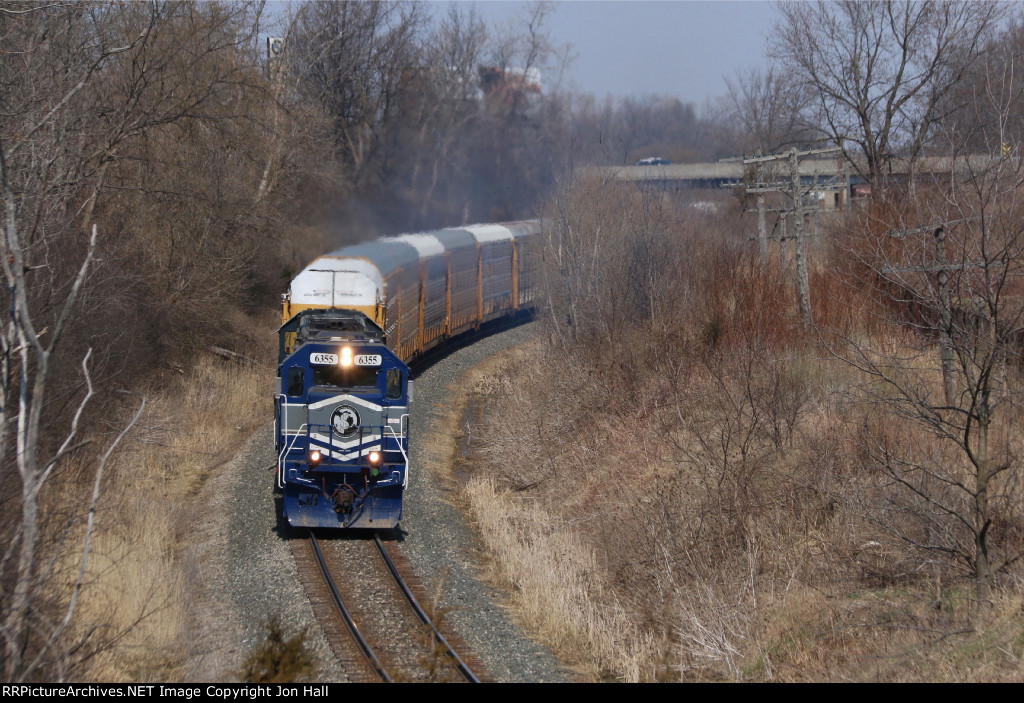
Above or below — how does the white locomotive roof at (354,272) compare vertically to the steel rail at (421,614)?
above

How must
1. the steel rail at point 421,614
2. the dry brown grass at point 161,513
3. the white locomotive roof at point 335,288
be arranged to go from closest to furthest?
the dry brown grass at point 161,513 → the steel rail at point 421,614 → the white locomotive roof at point 335,288

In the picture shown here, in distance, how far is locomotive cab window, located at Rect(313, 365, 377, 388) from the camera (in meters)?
12.3

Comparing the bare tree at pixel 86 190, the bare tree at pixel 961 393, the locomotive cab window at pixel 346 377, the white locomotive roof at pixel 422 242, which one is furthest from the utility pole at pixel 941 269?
the white locomotive roof at pixel 422 242

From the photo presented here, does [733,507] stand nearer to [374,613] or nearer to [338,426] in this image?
[374,613]

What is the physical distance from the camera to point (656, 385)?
18031 mm

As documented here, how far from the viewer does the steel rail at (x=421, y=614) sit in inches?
358

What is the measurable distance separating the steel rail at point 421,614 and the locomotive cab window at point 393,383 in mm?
2147

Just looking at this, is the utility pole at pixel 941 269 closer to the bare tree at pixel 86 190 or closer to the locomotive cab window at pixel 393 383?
the locomotive cab window at pixel 393 383

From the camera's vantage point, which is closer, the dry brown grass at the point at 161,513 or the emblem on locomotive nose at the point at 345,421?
the dry brown grass at the point at 161,513

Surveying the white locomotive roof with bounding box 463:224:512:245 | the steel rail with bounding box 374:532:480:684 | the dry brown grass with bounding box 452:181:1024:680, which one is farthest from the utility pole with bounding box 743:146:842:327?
the white locomotive roof with bounding box 463:224:512:245

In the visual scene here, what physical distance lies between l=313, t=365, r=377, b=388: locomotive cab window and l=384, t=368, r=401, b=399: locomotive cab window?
18 centimetres

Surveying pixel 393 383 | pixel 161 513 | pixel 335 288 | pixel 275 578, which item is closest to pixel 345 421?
pixel 393 383

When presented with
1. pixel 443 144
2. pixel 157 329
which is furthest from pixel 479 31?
pixel 157 329

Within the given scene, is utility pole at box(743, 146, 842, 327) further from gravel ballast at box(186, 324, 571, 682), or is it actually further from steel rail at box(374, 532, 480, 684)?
steel rail at box(374, 532, 480, 684)
